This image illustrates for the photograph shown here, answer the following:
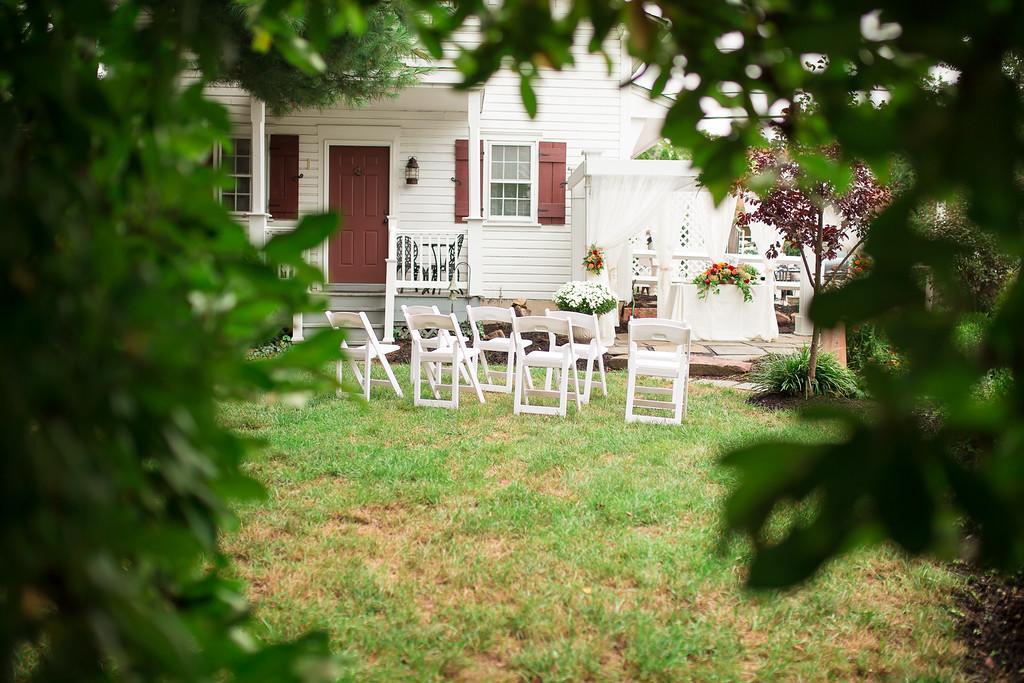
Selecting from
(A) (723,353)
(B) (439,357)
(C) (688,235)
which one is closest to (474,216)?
(A) (723,353)

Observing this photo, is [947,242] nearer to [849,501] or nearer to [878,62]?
[849,501]

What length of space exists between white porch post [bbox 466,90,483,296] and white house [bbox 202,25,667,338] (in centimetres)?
85

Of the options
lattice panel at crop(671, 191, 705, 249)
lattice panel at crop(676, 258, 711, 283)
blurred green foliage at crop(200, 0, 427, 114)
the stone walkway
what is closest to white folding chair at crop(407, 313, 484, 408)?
blurred green foliage at crop(200, 0, 427, 114)

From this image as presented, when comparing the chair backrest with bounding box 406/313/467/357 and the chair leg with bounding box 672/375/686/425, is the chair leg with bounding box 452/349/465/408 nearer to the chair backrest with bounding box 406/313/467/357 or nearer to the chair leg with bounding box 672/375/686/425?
the chair backrest with bounding box 406/313/467/357

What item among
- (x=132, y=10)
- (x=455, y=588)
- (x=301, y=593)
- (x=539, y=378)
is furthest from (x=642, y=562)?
(x=539, y=378)

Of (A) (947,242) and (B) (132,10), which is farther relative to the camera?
(B) (132,10)

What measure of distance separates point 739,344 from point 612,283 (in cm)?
213

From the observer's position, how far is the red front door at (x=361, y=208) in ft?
41.7

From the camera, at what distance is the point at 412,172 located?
12.6 meters

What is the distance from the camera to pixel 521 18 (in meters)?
0.83

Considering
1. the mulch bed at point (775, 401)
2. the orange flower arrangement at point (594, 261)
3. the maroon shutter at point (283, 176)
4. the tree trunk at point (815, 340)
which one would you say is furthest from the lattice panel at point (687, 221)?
the maroon shutter at point (283, 176)

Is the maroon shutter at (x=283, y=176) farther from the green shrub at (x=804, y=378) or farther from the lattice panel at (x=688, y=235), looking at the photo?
the green shrub at (x=804, y=378)

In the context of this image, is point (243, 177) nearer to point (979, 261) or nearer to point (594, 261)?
point (594, 261)

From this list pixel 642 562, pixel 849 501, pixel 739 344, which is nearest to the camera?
pixel 849 501
